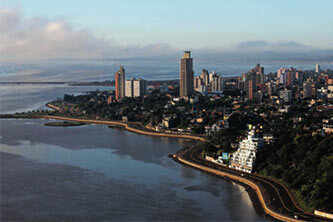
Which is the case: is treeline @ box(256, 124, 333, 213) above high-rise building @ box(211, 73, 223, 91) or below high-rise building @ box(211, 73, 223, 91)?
below

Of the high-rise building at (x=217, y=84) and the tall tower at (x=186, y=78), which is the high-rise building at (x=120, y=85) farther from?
the high-rise building at (x=217, y=84)

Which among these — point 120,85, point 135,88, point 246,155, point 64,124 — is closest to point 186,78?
point 135,88

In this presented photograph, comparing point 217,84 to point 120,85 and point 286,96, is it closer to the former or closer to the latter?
point 120,85

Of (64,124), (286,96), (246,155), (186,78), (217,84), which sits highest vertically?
(186,78)

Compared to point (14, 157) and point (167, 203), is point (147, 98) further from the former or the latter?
point (167, 203)

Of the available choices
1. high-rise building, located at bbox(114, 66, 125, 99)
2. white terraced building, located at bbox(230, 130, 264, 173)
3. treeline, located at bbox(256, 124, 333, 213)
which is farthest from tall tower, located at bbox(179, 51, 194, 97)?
white terraced building, located at bbox(230, 130, 264, 173)

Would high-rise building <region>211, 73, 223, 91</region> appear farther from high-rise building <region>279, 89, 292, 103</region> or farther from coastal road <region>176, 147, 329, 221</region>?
coastal road <region>176, 147, 329, 221</region>
